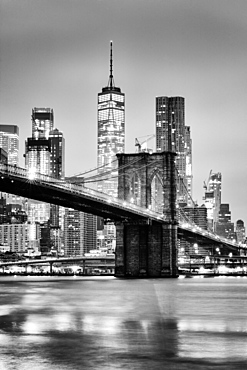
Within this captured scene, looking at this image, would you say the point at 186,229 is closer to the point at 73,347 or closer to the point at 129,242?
the point at 129,242

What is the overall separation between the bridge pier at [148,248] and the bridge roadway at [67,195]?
1555mm

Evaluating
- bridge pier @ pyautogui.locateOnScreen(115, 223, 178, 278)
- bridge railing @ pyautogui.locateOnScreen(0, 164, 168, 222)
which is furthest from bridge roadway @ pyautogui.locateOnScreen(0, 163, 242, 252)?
bridge pier @ pyautogui.locateOnScreen(115, 223, 178, 278)

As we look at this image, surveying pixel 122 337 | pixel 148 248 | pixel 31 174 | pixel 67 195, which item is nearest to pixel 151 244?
pixel 148 248

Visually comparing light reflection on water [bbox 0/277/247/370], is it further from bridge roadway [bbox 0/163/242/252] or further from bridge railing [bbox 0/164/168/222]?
bridge roadway [bbox 0/163/242/252]

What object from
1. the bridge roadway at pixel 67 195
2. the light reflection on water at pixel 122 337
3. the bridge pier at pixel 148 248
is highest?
the bridge roadway at pixel 67 195

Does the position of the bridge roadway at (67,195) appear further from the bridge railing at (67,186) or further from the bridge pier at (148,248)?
the bridge pier at (148,248)

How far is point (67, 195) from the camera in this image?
236 ft

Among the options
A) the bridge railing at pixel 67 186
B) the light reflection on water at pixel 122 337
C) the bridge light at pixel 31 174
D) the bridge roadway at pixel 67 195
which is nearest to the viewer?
the light reflection on water at pixel 122 337

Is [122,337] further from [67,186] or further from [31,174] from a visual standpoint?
[67,186]

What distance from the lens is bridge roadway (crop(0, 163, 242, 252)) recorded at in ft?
209

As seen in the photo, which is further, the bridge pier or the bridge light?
the bridge pier

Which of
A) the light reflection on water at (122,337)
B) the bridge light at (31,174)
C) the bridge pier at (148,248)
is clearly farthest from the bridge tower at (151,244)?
the light reflection on water at (122,337)

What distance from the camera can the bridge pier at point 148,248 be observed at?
278 feet

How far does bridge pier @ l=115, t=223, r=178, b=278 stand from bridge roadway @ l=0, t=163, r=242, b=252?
1555 millimetres
